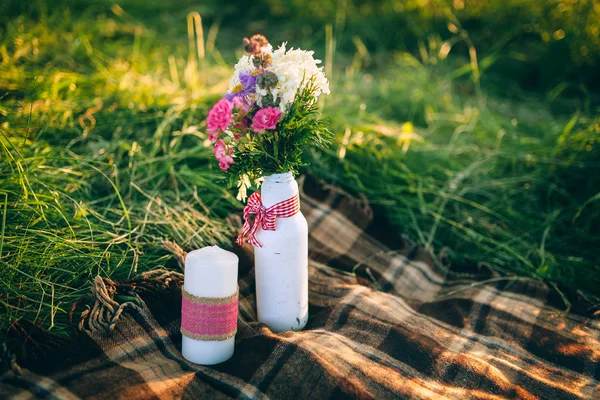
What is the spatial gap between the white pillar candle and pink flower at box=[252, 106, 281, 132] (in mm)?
366

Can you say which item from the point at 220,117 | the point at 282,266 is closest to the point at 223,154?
the point at 220,117

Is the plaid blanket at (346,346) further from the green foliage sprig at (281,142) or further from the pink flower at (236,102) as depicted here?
the pink flower at (236,102)

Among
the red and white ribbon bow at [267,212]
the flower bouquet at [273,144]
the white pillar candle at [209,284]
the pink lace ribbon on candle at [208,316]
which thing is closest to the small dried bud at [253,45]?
the flower bouquet at [273,144]

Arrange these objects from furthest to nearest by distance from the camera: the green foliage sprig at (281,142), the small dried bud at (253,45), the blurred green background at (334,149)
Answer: the blurred green background at (334,149) → the green foliage sprig at (281,142) → the small dried bud at (253,45)

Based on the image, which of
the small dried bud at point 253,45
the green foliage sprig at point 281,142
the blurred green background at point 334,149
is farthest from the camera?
the blurred green background at point 334,149

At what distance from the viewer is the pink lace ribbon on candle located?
1379mm

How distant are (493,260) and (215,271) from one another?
1.33 meters

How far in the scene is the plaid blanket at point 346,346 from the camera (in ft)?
4.32

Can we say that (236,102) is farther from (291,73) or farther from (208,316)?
(208,316)

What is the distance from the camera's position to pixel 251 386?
1347 mm

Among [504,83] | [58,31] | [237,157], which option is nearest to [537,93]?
[504,83]

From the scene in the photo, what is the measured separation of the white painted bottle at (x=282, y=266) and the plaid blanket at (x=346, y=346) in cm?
7

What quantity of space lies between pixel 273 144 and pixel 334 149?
113 cm

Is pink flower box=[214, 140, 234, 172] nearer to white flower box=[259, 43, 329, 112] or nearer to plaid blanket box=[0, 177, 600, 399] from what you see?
white flower box=[259, 43, 329, 112]
